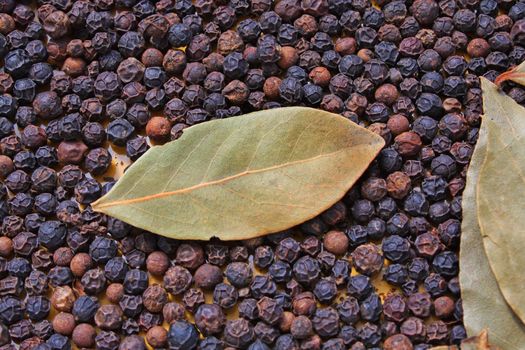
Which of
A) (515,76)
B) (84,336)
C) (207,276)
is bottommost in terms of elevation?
(84,336)

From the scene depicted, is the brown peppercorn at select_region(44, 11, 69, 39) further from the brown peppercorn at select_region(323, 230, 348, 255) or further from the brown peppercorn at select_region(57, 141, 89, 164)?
the brown peppercorn at select_region(323, 230, 348, 255)

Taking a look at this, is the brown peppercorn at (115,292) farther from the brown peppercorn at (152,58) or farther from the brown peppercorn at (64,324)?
the brown peppercorn at (152,58)

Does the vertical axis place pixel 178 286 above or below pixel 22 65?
below

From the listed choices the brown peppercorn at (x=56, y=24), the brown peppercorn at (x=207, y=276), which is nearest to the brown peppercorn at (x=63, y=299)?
the brown peppercorn at (x=207, y=276)

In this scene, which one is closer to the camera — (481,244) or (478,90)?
(481,244)

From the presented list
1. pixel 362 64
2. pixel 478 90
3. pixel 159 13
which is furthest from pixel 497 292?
pixel 159 13

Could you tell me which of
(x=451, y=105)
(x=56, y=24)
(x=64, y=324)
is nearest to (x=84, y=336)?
(x=64, y=324)

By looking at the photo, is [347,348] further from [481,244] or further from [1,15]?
[1,15]

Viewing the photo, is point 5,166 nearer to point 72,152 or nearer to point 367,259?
point 72,152
